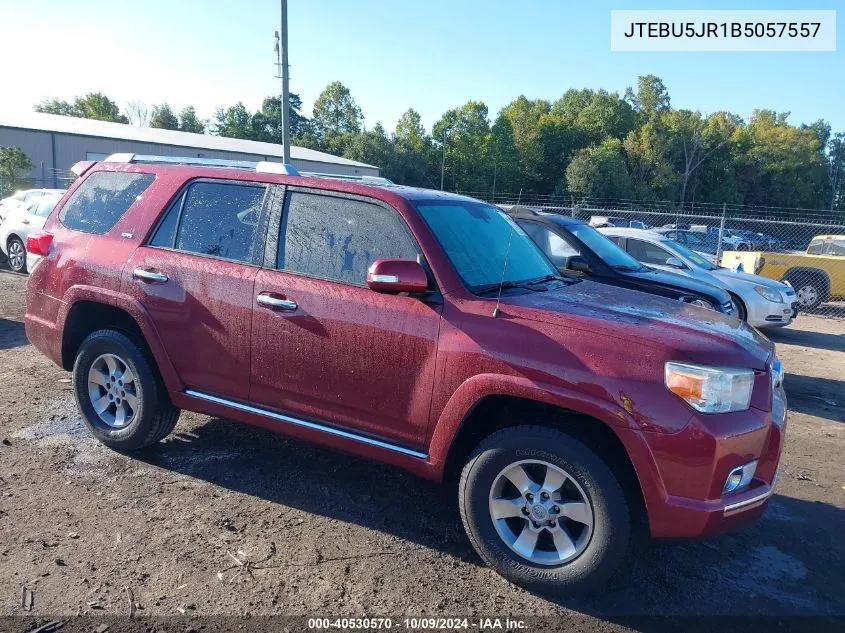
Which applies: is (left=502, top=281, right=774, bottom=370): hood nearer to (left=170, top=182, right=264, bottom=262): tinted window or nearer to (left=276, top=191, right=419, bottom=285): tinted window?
(left=276, top=191, right=419, bottom=285): tinted window

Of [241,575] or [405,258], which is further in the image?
[405,258]

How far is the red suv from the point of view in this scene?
292cm

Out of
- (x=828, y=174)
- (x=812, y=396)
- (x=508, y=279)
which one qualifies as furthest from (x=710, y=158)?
(x=508, y=279)

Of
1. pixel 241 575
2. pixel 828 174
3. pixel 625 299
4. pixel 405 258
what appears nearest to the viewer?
pixel 241 575

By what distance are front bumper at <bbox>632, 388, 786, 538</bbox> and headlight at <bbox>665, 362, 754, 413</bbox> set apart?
68 millimetres

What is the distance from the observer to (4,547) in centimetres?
335

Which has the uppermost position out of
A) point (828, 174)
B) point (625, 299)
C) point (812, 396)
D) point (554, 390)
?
point (828, 174)

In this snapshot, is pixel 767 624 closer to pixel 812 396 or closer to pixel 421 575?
pixel 421 575

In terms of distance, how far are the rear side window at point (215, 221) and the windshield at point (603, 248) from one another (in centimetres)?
468

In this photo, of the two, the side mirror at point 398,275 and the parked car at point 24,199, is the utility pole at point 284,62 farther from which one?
the side mirror at point 398,275

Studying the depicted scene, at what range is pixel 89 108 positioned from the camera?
77062mm

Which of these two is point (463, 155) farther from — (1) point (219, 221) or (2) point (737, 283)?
(1) point (219, 221)

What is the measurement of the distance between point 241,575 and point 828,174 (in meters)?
81.2

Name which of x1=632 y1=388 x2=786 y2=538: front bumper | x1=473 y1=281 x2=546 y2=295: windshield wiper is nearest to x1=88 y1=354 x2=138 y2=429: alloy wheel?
x1=473 y1=281 x2=546 y2=295: windshield wiper
